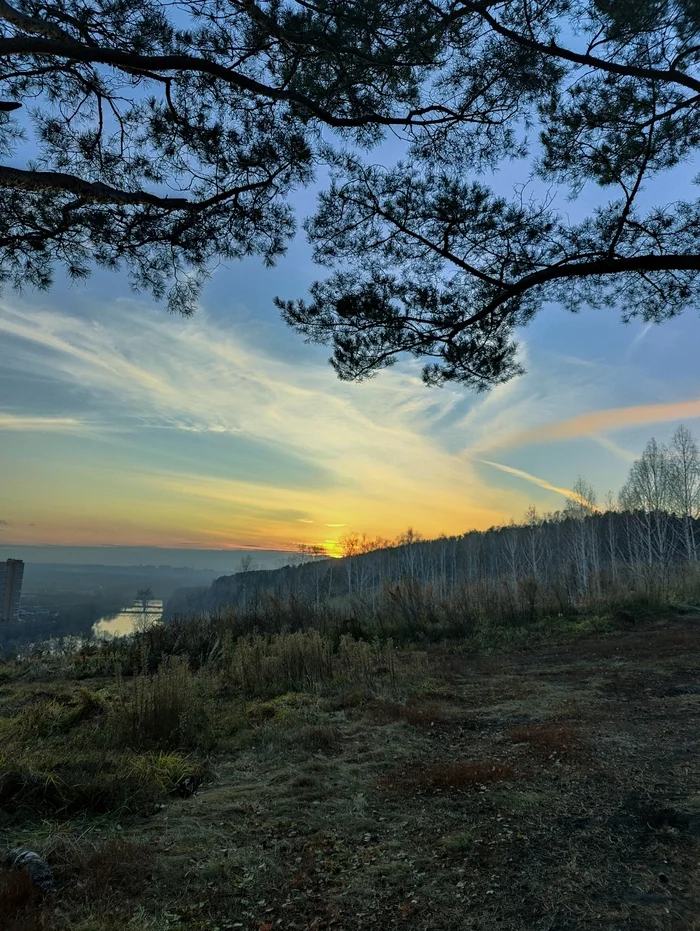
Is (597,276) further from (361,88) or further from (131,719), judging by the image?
(131,719)

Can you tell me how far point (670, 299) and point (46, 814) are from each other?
6007 mm

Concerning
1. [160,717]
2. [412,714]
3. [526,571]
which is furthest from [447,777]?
[526,571]

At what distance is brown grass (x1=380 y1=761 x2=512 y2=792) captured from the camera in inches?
137

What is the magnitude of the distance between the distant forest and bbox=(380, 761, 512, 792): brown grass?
23.5 feet

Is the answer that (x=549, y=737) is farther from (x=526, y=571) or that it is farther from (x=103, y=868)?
(x=526, y=571)

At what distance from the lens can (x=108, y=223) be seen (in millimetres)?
4336

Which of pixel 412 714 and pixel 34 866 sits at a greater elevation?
pixel 34 866

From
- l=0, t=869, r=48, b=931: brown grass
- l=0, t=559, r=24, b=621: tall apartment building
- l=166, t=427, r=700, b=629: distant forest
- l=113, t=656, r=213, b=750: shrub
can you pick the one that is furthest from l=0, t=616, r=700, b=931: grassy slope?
l=0, t=559, r=24, b=621: tall apartment building

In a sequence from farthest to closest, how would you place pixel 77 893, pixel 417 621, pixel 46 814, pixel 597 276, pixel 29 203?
1. pixel 417 621
2. pixel 597 276
3. pixel 29 203
4. pixel 46 814
5. pixel 77 893

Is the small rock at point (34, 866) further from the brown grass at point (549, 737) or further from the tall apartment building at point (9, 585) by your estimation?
the tall apartment building at point (9, 585)

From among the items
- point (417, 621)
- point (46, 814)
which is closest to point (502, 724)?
point (46, 814)

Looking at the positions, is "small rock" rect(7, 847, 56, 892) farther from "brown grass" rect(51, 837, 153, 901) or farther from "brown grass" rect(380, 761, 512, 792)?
"brown grass" rect(380, 761, 512, 792)

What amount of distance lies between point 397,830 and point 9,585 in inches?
963

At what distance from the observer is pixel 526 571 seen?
39438 millimetres
